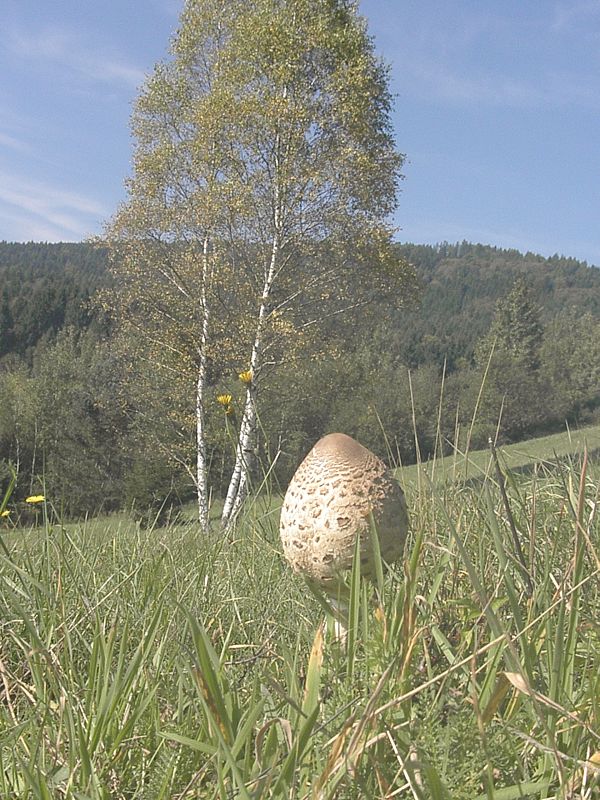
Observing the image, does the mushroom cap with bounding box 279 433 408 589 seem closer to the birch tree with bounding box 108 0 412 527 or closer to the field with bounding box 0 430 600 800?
the field with bounding box 0 430 600 800

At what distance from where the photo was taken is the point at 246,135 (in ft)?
53.5

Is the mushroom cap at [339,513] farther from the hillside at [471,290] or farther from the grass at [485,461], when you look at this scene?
the hillside at [471,290]

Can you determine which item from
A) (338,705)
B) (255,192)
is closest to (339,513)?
(338,705)

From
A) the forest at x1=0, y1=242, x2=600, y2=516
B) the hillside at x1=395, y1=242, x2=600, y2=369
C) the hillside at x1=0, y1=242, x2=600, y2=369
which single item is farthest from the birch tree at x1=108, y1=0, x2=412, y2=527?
the hillside at x1=395, y1=242, x2=600, y2=369

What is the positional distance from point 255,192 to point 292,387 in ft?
16.6

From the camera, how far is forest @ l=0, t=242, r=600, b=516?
9773 mm

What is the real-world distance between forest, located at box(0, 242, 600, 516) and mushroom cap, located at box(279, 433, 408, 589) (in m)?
0.25

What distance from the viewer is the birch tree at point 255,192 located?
16.3 m

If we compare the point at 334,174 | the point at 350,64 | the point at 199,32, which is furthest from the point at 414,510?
the point at 199,32

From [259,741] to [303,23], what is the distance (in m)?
17.9

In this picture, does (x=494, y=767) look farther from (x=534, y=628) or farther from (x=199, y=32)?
(x=199, y=32)

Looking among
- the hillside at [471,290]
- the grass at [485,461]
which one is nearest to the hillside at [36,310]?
the hillside at [471,290]

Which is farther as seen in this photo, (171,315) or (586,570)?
(171,315)

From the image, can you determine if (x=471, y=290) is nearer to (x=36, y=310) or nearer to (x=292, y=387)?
(x=36, y=310)
